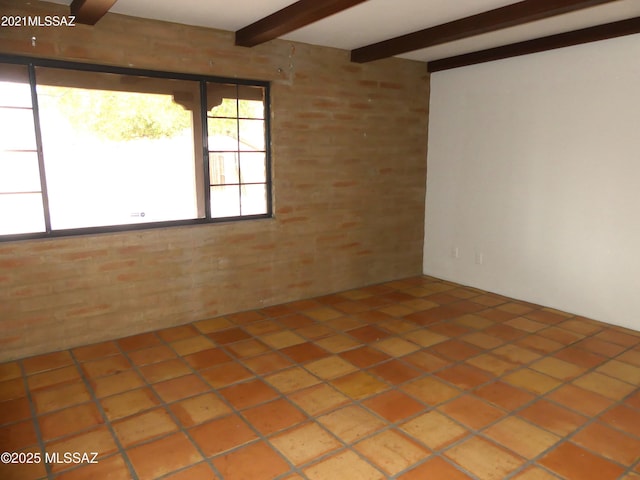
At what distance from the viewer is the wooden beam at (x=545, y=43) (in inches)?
145

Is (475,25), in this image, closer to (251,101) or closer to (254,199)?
(251,101)

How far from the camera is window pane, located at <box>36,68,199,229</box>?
12.7ft

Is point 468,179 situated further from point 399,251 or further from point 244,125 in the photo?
point 244,125

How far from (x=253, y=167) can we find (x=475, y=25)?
2.30 m

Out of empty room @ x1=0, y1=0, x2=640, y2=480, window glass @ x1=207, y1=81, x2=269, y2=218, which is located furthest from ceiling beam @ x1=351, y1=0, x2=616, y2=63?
window glass @ x1=207, y1=81, x2=269, y2=218

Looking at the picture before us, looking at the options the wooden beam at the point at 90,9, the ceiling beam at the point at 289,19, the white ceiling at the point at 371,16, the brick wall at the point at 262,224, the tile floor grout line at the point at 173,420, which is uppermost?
the white ceiling at the point at 371,16

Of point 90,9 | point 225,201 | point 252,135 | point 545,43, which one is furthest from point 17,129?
point 545,43

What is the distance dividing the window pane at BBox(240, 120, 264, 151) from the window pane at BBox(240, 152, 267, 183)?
0.07 m

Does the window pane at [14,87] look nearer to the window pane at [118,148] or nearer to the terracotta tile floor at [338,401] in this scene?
the window pane at [118,148]

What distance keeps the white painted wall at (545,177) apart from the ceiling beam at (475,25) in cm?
114

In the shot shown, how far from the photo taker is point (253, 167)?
4.43 metres

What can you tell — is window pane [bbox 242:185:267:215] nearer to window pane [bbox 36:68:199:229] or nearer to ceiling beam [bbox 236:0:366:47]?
window pane [bbox 36:68:199:229]

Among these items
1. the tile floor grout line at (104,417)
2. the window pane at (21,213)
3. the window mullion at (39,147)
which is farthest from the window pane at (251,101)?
the tile floor grout line at (104,417)

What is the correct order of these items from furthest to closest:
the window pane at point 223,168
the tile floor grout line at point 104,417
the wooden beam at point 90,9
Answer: the window pane at point 223,168 < the wooden beam at point 90,9 < the tile floor grout line at point 104,417
